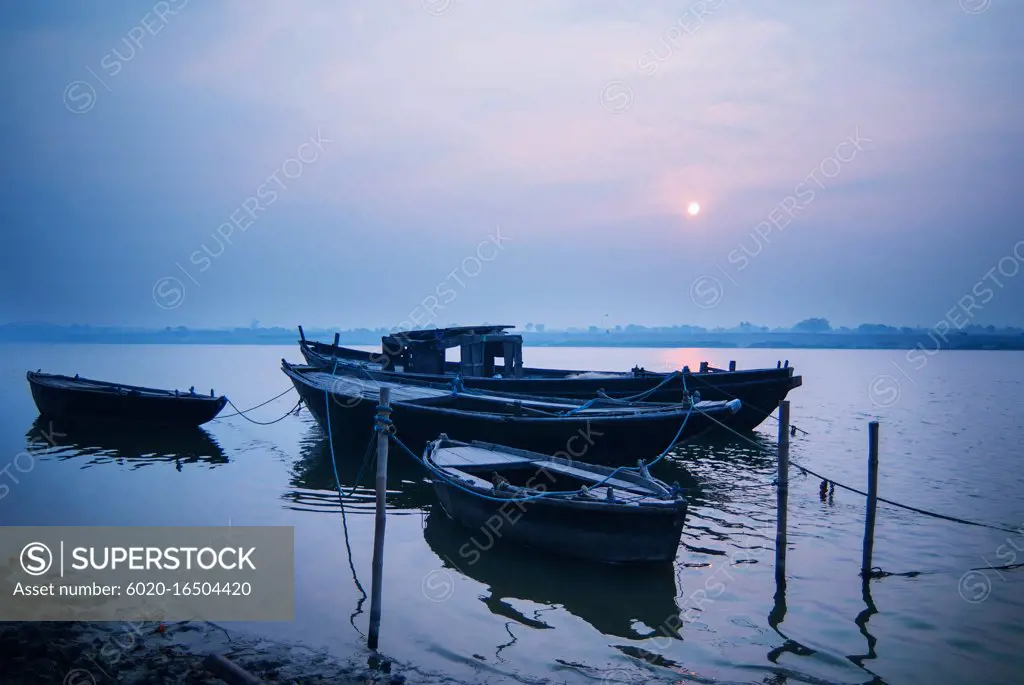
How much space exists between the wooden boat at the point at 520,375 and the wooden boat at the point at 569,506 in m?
8.44

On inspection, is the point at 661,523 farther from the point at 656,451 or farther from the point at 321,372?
the point at 321,372

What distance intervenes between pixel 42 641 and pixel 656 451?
13294 millimetres

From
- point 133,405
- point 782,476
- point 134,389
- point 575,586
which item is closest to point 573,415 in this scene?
point 575,586

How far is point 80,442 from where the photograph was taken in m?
24.1

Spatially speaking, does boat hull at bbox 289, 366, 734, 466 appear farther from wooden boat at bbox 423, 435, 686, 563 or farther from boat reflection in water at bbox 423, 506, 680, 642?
boat reflection in water at bbox 423, 506, 680, 642

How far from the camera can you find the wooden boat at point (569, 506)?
32.7 ft

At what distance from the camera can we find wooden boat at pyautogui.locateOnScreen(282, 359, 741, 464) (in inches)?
→ 637

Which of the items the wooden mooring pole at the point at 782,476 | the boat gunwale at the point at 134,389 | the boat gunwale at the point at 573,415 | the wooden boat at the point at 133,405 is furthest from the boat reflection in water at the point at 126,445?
the wooden mooring pole at the point at 782,476

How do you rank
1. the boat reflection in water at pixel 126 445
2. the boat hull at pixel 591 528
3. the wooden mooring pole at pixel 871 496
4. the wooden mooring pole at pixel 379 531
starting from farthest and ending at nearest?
the boat reflection in water at pixel 126 445 < the wooden mooring pole at pixel 871 496 < the boat hull at pixel 591 528 < the wooden mooring pole at pixel 379 531

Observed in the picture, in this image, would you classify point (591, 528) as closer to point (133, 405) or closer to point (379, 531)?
point (379, 531)

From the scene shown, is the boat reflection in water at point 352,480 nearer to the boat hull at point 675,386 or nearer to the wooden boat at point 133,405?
the boat hull at point 675,386

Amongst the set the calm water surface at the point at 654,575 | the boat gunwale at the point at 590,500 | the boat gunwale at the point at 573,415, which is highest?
the boat gunwale at the point at 573,415

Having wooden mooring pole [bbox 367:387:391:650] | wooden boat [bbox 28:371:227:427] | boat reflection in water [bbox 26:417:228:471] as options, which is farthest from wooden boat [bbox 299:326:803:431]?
wooden mooring pole [bbox 367:387:391:650]

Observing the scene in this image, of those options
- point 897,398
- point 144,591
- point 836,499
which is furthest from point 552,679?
point 897,398
